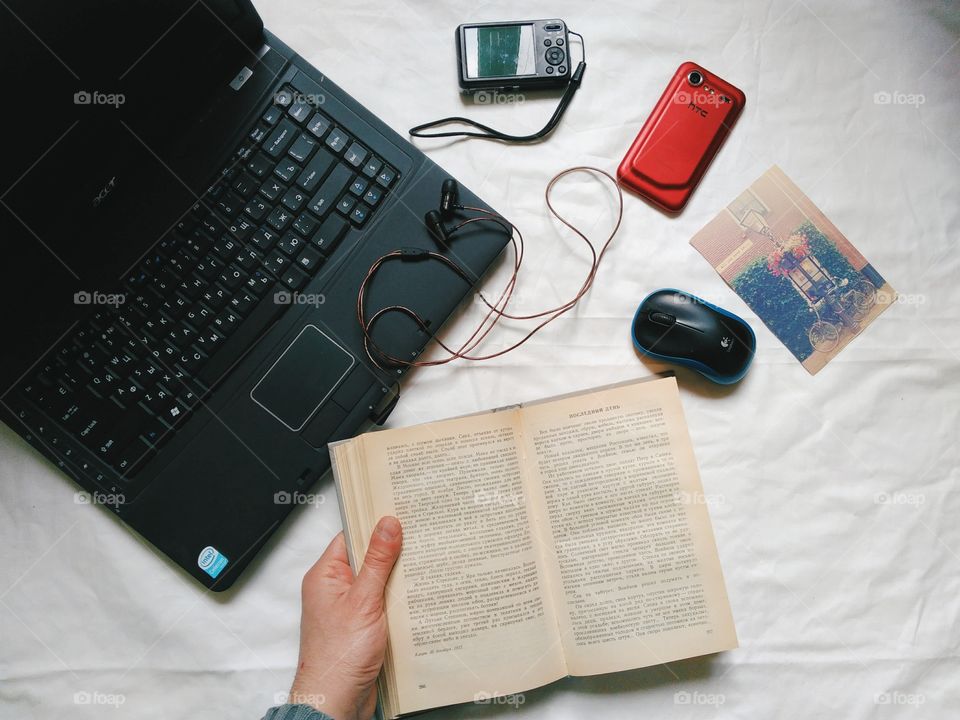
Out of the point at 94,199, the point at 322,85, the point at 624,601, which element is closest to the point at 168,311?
the point at 94,199

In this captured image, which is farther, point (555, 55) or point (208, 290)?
point (555, 55)

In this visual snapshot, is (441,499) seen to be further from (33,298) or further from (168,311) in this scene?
(33,298)

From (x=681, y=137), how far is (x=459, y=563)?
551mm

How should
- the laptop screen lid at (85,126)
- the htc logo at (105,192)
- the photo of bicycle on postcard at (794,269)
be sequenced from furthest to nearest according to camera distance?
1. the photo of bicycle on postcard at (794,269)
2. the htc logo at (105,192)
3. the laptop screen lid at (85,126)

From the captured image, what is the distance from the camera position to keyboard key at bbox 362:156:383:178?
0.72 m

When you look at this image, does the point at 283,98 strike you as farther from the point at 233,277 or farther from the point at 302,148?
the point at 233,277

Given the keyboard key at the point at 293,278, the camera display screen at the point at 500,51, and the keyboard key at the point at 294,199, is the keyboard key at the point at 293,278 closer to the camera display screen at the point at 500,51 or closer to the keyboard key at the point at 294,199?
the keyboard key at the point at 294,199

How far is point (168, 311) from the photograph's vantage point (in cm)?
69

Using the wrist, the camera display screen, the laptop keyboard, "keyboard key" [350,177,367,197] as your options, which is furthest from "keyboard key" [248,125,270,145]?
the wrist

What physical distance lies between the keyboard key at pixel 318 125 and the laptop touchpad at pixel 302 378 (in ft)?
0.67

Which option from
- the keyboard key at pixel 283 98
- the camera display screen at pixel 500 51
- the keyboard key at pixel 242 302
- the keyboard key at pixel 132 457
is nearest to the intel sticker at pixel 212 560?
the keyboard key at pixel 132 457

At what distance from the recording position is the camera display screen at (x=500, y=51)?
2.66 feet

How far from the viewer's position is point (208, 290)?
2.28 feet

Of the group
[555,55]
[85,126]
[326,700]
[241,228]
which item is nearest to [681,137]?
[555,55]
